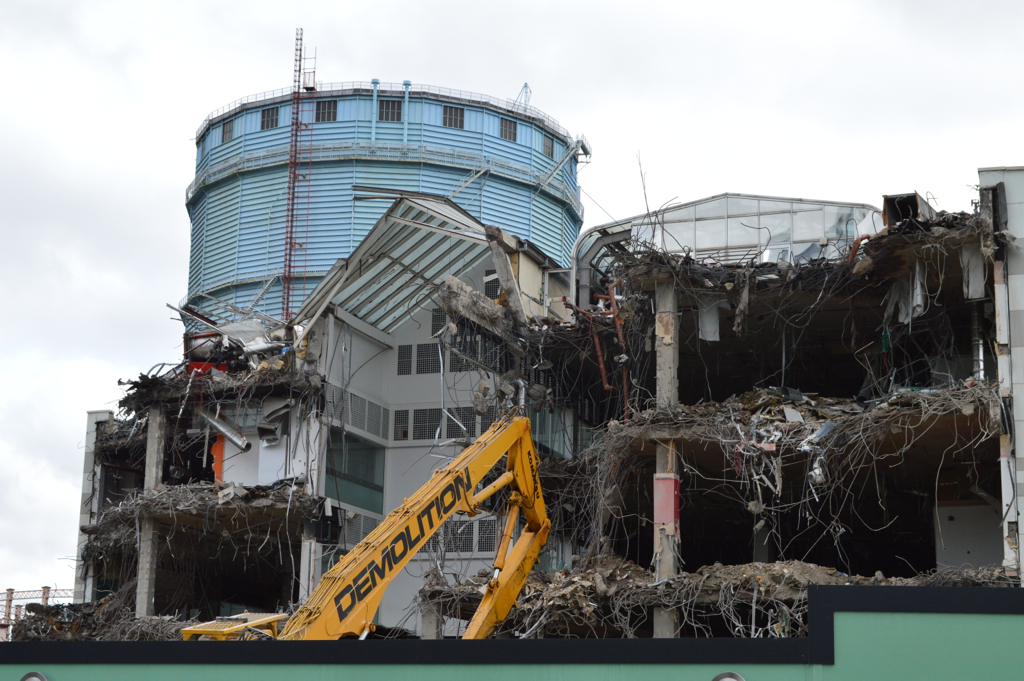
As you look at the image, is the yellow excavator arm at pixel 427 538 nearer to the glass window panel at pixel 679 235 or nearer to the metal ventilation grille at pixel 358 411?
the glass window panel at pixel 679 235

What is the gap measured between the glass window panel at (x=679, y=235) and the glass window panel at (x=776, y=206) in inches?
75.5

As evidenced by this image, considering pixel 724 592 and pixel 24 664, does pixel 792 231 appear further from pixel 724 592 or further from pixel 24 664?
pixel 24 664

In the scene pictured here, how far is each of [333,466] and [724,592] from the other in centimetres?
1318

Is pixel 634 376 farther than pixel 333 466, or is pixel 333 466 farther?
pixel 333 466

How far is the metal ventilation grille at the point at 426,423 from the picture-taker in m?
36.4

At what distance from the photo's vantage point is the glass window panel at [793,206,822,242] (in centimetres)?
2998

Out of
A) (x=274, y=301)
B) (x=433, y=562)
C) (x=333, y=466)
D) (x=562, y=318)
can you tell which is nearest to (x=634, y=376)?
(x=562, y=318)

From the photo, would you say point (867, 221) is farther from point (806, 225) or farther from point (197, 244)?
point (197, 244)

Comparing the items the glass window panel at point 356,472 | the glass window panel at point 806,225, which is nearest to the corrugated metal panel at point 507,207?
Result: the glass window panel at point 356,472

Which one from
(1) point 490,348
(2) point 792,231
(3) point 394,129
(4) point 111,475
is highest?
(3) point 394,129

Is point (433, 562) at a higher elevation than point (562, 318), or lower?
lower

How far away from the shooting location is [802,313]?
28.5m

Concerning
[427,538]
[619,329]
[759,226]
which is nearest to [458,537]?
[619,329]

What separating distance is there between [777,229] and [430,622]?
1303 centimetres
